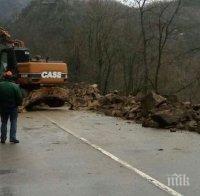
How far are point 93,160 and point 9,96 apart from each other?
12.2ft

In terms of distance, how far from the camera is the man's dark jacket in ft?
46.2

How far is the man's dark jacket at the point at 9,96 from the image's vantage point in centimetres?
1408

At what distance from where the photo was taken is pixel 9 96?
556 inches

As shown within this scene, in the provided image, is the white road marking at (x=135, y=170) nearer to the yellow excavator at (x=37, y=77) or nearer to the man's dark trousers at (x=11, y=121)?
the man's dark trousers at (x=11, y=121)

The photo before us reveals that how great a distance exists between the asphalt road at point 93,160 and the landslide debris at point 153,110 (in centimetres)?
76

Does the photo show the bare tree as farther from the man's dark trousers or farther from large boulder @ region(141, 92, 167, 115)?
the man's dark trousers

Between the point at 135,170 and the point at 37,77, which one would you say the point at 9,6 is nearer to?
the point at 37,77

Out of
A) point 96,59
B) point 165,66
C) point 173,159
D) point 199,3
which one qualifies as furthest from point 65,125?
point 199,3

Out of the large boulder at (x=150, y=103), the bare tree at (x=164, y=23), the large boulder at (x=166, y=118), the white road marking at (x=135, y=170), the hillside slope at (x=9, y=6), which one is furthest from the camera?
the hillside slope at (x=9, y=6)

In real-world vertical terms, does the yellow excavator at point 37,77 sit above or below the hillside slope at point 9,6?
below

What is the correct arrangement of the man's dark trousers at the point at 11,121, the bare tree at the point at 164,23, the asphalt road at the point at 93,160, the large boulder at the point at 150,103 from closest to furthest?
the asphalt road at the point at 93,160
the man's dark trousers at the point at 11,121
the large boulder at the point at 150,103
the bare tree at the point at 164,23

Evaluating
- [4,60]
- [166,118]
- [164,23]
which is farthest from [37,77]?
[164,23]

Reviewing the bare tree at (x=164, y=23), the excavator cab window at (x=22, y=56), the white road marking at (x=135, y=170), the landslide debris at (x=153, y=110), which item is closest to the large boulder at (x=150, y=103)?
the landslide debris at (x=153, y=110)

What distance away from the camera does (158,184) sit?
A: 8.95 metres
